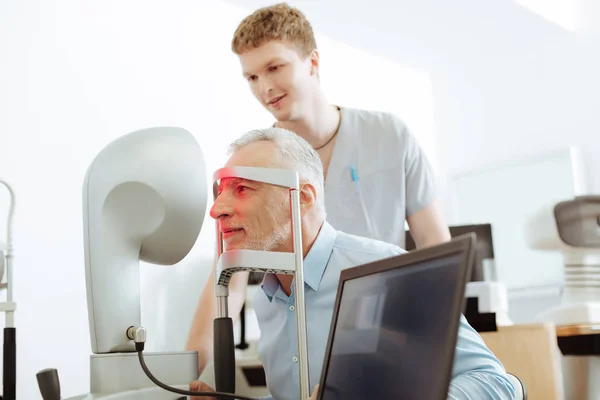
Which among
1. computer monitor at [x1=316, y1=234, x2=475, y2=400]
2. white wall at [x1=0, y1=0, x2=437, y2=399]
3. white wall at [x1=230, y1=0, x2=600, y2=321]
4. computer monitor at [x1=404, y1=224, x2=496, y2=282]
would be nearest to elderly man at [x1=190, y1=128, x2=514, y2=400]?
computer monitor at [x1=316, y1=234, x2=475, y2=400]

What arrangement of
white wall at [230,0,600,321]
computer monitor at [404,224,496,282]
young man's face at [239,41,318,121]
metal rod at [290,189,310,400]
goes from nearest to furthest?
1. metal rod at [290,189,310,400]
2. young man's face at [239,41,318,121]
3. computer monitor at [404,224,496,282]
4. white wall at [230,0,600,321]

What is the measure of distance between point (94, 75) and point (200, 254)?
87cm

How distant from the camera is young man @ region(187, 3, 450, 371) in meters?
1.69

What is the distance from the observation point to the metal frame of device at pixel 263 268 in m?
0.79

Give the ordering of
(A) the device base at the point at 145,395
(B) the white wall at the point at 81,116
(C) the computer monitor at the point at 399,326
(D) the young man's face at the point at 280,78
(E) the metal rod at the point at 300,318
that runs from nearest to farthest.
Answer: (C) the computer monitor at the point at 399,326, (E) the metal rod at the point at 300,318, (A) the device base at the point at 145,395, (D) the young man's face at the point at 280,78, (B) the white wall at the point at 81,116

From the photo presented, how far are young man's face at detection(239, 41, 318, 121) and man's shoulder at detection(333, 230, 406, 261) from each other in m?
0.62

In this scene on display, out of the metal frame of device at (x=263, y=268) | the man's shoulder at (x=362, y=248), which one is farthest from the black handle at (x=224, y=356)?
the man's shoulder at (x=362, y=248)

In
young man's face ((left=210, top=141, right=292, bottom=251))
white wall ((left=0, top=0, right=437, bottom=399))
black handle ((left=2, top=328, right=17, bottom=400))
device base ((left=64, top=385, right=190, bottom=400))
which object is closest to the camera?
device base ((left=64, top=385, right=190, bottom=400))

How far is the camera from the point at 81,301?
2.45 metres

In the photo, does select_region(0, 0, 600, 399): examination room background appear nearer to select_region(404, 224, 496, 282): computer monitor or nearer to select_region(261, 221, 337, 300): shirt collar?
select_region(404, 224, 496, 282): computer monitor

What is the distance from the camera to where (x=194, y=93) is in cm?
302

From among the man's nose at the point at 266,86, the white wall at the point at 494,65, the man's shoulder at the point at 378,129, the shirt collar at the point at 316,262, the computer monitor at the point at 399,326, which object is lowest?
the computer monitor at the point at 399,326

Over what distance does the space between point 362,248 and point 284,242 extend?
0.43 ft

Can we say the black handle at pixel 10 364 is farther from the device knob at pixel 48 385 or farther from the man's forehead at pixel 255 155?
the man's forehead at pixel 255 155
